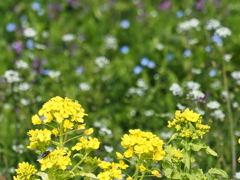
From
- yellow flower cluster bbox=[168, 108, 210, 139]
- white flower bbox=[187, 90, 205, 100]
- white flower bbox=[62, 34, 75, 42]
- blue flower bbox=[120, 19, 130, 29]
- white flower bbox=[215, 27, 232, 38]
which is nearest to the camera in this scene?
yellow flower cluster bbox=[168, 108, 210, 139]

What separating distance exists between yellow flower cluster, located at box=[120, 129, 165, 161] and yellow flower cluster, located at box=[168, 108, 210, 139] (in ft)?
0.48

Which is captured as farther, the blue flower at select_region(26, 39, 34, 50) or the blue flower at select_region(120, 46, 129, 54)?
the blue flower at select_region(120, 46, 129, 54)

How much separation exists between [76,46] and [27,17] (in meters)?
0.77

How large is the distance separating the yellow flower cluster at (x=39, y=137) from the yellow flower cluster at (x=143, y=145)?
0.28 m

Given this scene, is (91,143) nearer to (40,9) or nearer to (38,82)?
(38,82)

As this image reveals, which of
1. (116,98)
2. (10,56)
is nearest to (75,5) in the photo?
(10,56)

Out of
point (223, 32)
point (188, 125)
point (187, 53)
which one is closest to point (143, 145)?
point (188, 125)

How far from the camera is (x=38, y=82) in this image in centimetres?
420

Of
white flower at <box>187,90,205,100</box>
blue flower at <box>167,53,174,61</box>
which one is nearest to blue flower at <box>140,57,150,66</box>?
blue flower at <box>167,53,174,61</box>

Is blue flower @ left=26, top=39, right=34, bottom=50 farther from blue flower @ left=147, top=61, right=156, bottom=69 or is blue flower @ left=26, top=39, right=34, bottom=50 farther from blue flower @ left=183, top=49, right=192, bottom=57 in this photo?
blue flower @ left=183, top=49, right=192, bottom=57

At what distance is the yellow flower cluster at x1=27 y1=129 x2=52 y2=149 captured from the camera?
2.00 metres

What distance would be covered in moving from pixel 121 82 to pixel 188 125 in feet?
6.83

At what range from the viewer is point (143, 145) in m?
1.96

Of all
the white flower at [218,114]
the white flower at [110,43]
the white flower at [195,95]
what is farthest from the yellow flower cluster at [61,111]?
the white flower at [110,43]
